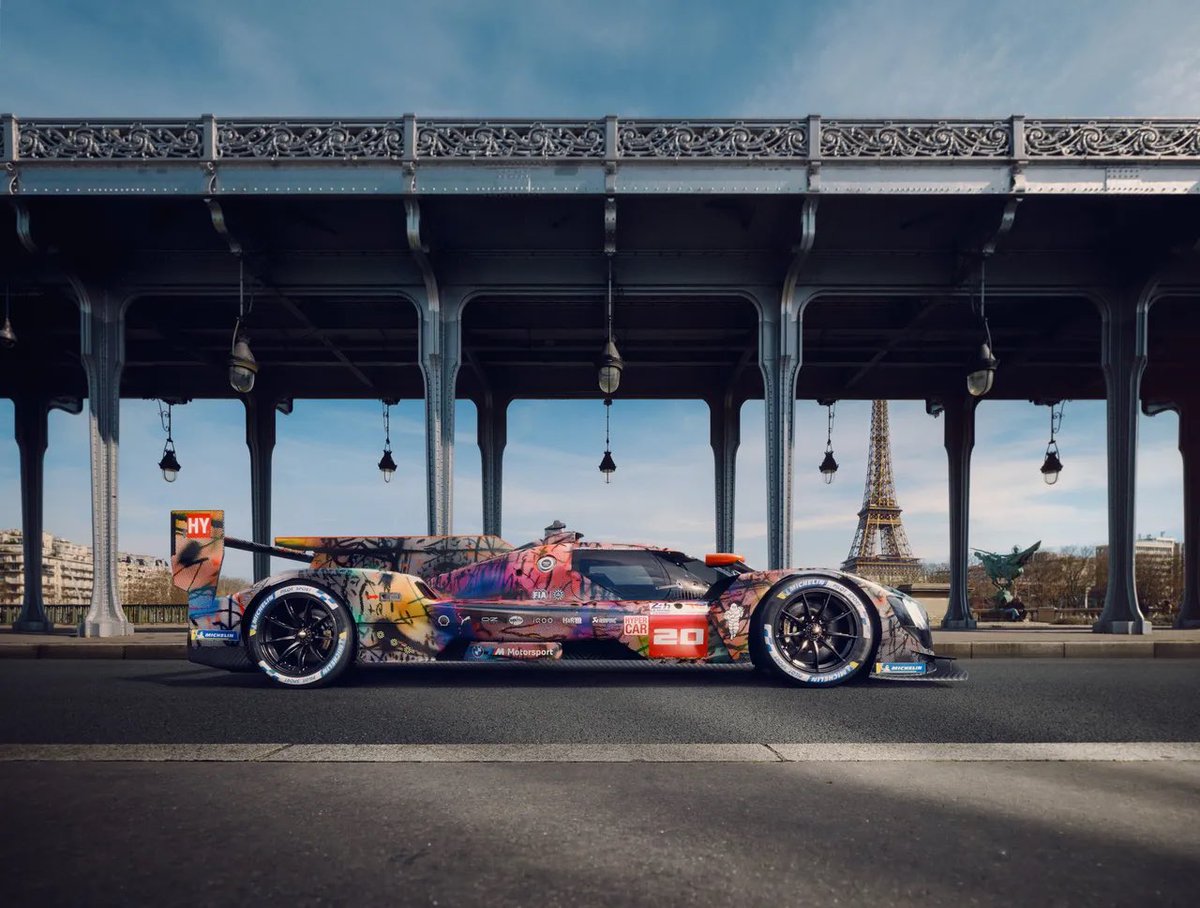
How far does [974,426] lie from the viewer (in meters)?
20.2

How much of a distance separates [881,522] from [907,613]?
253ft

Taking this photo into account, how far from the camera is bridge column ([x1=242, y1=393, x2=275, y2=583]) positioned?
63.9 ft

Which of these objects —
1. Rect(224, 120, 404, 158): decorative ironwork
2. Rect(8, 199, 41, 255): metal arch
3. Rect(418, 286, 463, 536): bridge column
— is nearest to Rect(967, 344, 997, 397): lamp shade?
Rect(418, 286, 463, 536): bridge column

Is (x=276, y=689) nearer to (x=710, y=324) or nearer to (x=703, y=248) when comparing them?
(x=703, y=248)

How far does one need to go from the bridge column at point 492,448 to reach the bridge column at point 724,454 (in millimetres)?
4825

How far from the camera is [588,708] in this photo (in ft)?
17.7

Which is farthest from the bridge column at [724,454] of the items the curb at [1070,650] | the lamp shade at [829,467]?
the curb at [1070,650]

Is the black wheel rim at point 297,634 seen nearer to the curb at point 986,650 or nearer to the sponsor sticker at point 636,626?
the sponsor sticker at point 636,626

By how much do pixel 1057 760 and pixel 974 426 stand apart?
17.9 meters

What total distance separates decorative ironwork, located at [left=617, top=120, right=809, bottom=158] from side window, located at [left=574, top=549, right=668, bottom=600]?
7083 millimetres

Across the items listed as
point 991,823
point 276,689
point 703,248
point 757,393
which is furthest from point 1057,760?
point 757,393

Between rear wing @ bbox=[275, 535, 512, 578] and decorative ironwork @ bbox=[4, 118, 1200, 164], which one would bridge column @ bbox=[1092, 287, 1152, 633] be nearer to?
decorative ironwork @ bbox=[4, 118, 1200, 164]

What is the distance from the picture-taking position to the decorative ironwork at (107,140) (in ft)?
38.7

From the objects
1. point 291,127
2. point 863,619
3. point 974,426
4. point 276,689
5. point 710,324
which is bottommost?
point 276,689
